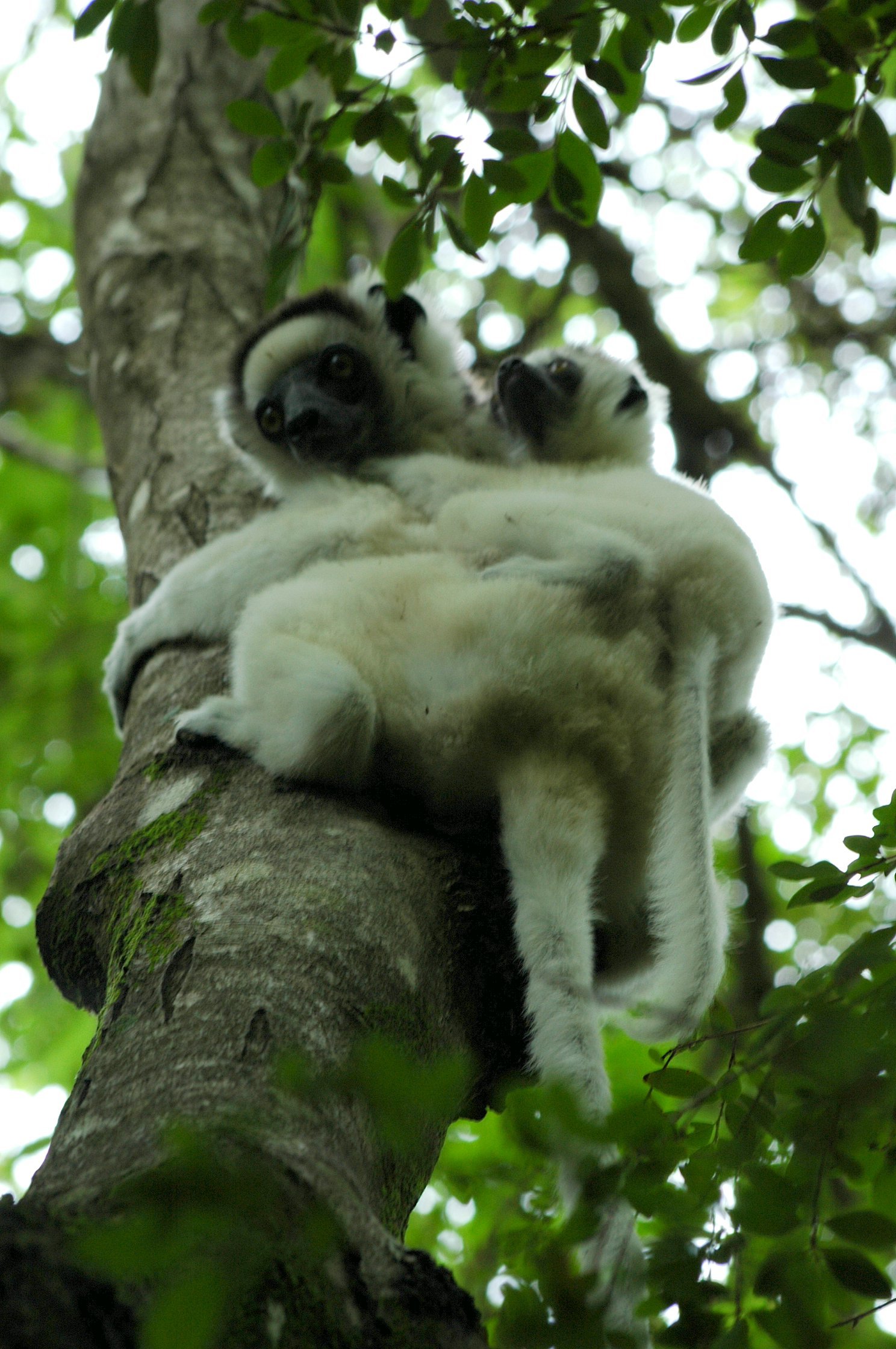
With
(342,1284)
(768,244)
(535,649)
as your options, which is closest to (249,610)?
(535,649)

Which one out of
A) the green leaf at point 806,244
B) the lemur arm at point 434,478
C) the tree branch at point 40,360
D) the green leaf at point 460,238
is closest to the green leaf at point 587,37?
the green leaf at point 460,238

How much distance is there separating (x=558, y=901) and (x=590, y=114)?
1633mm

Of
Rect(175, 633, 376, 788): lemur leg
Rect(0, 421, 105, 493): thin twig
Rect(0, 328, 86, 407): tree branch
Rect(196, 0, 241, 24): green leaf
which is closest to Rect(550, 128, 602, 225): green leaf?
Rect(196, 0, 241, 24): green leaf

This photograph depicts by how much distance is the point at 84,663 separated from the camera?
621cm

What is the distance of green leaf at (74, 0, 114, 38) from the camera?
7.97 ft

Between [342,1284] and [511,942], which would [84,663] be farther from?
[342,1284]

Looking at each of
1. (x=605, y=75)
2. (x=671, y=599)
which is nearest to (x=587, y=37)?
(x=605, y=75)

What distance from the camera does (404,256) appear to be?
2.65m

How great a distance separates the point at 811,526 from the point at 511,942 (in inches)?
131

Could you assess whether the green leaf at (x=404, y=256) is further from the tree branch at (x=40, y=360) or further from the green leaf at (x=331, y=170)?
the tree branch at (x=40, y=360)

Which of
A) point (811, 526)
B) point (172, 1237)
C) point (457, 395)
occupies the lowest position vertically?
point (811, 526)

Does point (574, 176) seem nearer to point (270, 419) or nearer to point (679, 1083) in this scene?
point (270, 419)

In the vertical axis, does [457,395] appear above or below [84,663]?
above

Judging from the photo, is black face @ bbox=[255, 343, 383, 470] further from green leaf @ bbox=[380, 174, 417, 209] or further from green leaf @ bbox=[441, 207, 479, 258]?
green leaf @ bbox=[441, 207, 479, 258]
